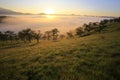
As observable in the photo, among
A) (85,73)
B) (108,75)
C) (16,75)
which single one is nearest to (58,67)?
(85,73)

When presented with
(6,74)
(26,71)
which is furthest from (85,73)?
(6,74)

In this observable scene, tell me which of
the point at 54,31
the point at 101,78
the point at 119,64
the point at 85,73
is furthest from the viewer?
the point at 54,31

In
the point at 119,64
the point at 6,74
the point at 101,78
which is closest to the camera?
the point at 101,78

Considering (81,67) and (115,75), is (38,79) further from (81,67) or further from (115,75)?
(115,75)

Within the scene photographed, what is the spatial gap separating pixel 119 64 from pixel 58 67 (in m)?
5.17

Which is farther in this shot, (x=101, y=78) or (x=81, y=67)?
(x=81, y=67)

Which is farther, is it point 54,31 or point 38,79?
point 54,31

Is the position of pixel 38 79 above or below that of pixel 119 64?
below

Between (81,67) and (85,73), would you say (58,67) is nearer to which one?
(81,67)

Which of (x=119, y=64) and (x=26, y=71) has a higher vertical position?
(x=119, y=64)

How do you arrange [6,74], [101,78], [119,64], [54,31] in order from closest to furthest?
[101,78] < [119,64] < [6,74] < [54,31]

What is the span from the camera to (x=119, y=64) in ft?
36.4

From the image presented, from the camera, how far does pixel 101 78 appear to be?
352 inches

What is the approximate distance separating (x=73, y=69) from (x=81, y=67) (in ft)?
2.55
